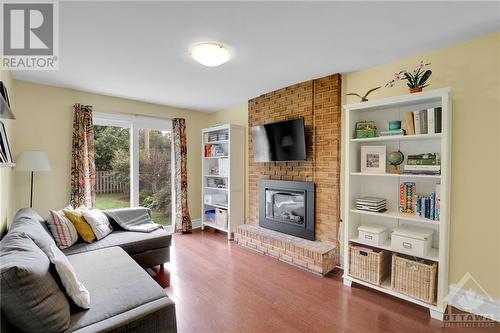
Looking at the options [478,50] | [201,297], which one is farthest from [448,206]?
[201,297]

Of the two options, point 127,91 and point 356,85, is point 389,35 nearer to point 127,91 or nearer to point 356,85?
point 356,85

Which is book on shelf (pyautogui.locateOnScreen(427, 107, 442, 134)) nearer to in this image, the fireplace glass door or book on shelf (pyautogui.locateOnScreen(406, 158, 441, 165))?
book on shelf (pyautogui.locateOnScreen(406, 158, 441, 165))

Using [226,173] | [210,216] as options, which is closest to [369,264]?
[226,173]

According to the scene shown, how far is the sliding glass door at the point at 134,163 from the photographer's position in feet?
12.8

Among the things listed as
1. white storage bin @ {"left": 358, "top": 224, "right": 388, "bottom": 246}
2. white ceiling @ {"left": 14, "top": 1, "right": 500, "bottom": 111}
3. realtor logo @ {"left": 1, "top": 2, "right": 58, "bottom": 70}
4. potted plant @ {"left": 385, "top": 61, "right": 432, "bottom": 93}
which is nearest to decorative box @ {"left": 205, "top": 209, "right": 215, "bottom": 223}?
white ceiling @ {"left": 14, "top": 1, "right": 500, "bottom": 111}

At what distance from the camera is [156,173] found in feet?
14.7

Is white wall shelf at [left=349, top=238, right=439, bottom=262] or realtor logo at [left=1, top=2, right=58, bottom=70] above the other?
realtor logo at [left=1, top=2, right=58, bottom=70]

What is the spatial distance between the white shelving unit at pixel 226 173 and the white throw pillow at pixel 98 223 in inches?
73.6

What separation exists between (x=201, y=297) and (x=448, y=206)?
238cm

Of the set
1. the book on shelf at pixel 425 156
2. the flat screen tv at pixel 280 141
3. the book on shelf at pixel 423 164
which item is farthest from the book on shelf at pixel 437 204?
the flat screen tv at pixel 280 141

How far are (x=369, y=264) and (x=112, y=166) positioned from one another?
154 inches

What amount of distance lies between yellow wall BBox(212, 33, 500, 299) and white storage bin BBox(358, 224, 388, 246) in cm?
55

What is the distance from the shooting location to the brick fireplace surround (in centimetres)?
302

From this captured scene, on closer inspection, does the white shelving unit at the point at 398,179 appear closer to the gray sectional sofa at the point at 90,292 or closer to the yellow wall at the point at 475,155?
the yellow wall at the point at 475,155
